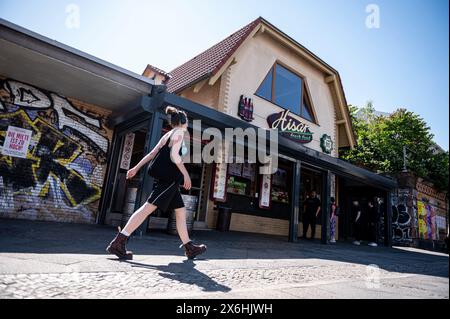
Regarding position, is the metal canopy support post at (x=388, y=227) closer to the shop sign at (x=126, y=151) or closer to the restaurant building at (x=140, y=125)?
the restaurant building at (x=140, y=125)

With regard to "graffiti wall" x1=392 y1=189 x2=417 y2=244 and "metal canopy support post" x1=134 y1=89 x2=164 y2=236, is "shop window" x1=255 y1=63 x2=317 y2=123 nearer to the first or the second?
"metal canopy support post" x1=134 y1=89 x2=164 y2=236

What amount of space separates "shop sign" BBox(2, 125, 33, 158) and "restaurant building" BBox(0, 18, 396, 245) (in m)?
0.02

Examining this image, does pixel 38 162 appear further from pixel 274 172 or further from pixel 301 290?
pixel 274 172

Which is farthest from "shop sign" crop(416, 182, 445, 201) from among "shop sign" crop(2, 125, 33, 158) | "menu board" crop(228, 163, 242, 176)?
"shop sign" crop(2, 125, 33, 158)

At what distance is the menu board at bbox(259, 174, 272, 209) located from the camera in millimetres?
10500

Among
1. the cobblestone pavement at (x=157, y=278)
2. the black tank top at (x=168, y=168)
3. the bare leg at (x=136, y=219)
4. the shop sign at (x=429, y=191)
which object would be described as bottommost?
the cobblestone pavement at (x=157, y=278)

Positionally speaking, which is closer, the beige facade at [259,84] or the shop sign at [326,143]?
the beige facade at [259,84]

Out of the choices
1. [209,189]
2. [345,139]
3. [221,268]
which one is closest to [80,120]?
[209,189]

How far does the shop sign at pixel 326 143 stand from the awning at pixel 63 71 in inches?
306

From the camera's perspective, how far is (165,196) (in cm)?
314

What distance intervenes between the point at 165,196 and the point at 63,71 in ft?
13.5

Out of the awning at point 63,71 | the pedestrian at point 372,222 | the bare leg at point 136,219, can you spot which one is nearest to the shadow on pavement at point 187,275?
the bare leg at point 136,219

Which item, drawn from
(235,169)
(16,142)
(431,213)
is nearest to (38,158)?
(16,142)

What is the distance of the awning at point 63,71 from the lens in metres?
4.80
